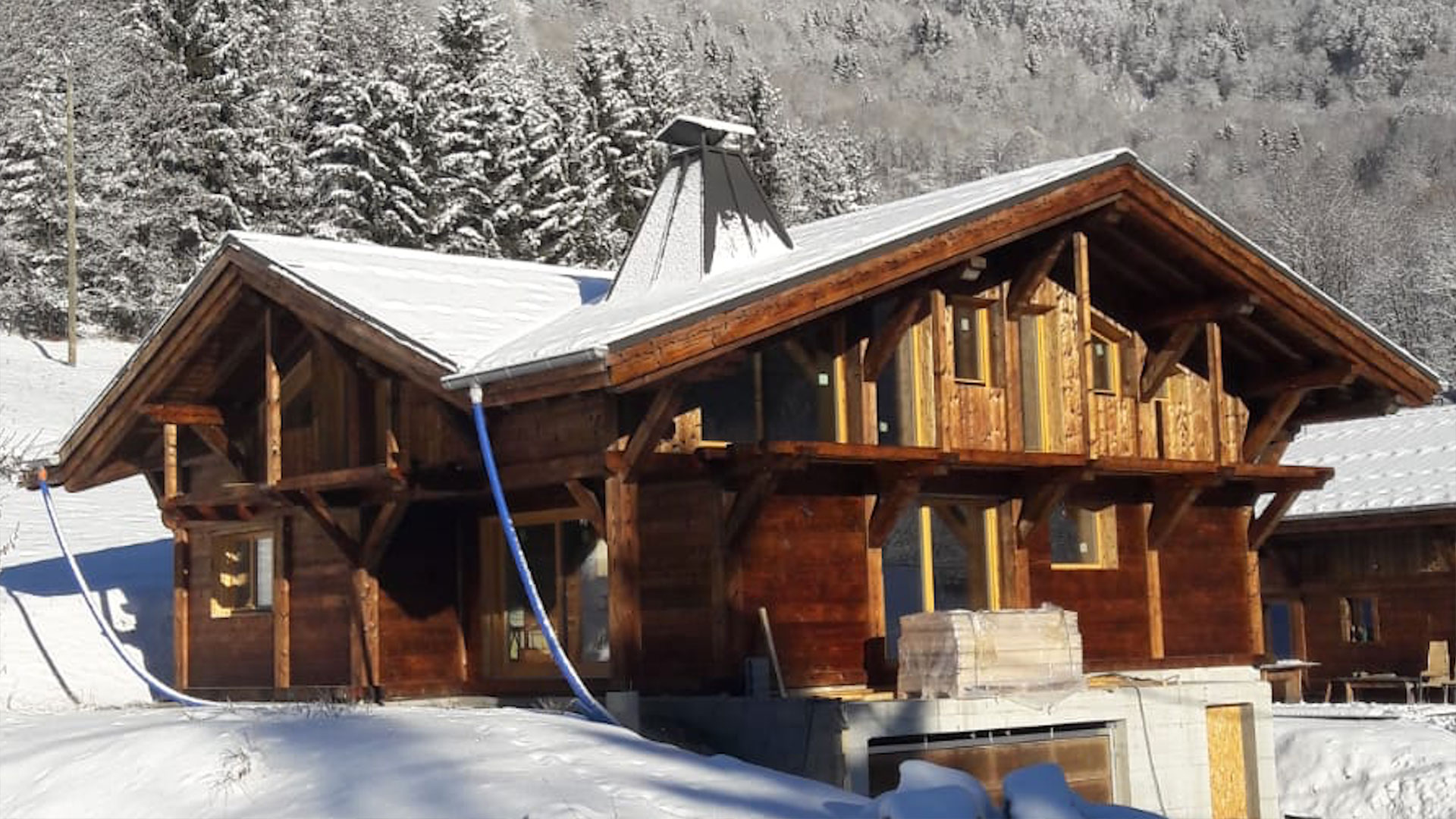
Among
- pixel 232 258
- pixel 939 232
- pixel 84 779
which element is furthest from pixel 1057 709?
pixel 232 258

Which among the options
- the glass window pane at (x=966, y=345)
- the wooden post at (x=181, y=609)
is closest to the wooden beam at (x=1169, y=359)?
the glass window pane at (x=966, y=345)

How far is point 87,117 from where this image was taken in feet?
172

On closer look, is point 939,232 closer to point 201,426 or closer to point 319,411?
point 319,411

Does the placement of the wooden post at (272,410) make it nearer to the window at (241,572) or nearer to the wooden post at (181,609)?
the window at (241,572)

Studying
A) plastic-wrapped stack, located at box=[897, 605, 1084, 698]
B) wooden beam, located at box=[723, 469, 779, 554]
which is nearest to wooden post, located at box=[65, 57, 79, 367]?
wooden beam, located at box=[723, 469, 779, 554]

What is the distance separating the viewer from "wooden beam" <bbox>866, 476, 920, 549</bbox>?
56.6 feet

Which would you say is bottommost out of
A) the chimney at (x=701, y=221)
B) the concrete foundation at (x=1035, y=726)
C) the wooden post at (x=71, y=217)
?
the concrete foundation at (x=1035, y=726)

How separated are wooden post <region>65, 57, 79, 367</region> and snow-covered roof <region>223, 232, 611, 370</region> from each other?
26.1 metres

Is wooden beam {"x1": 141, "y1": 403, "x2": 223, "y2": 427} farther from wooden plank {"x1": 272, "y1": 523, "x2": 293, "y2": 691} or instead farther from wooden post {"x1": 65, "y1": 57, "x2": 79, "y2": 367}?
wooden post {"x1": 65, "y1": 57, "x2": 79, "y2": 367}

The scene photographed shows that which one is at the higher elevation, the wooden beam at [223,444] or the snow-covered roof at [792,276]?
the snow-covered roof at [792,276]

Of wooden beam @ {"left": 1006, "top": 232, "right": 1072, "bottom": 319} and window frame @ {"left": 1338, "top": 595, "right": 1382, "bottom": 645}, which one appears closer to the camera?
wooden beam @ {"left": 1006, "top": 232, "right": 1072, "bottom": 319}

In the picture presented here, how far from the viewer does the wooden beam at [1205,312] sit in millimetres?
20156

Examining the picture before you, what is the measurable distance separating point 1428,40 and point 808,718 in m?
168

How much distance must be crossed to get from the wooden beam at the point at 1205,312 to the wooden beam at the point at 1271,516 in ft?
7.95
